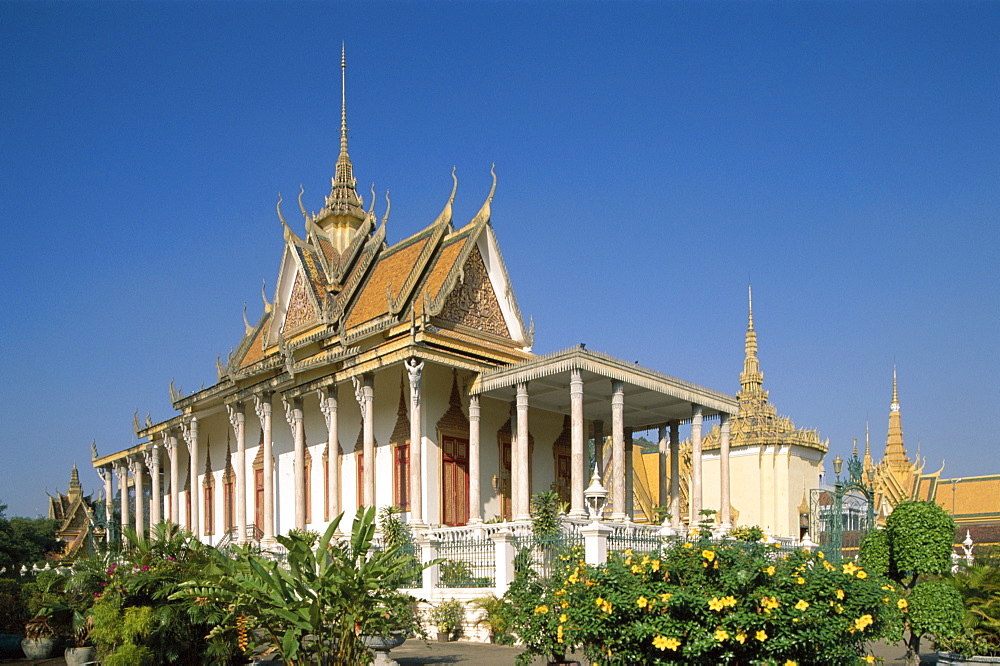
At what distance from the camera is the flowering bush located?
7.41 metres

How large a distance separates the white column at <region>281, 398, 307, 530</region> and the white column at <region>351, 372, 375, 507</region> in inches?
83.0

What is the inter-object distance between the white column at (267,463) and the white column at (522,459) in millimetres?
6593

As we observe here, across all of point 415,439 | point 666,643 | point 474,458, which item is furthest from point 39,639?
point 666,643

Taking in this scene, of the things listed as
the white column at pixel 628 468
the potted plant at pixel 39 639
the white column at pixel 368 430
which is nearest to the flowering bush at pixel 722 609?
the potted plant at pixel 39 639

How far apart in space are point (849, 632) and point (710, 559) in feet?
3.91

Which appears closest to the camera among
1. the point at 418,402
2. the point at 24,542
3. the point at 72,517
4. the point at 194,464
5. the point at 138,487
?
the point at 418,402

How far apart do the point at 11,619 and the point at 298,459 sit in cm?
765

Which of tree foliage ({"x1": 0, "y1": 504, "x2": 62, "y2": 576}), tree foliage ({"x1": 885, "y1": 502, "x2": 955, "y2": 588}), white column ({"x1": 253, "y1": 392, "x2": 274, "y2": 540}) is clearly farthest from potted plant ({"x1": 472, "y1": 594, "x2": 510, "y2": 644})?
tree foliage ({"x1": 0, "y1": 504, "x2": 62, "y2": 576})

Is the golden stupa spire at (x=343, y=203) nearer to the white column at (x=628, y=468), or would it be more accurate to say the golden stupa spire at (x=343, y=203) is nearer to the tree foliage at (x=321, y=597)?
the white column at (x=628, y=468)

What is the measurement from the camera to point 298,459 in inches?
888

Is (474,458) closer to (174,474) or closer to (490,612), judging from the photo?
(490,612)

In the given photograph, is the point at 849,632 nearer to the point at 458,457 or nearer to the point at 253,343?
the point at 458,457

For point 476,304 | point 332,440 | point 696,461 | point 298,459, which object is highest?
point 476,304

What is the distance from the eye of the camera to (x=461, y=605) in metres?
15.5
